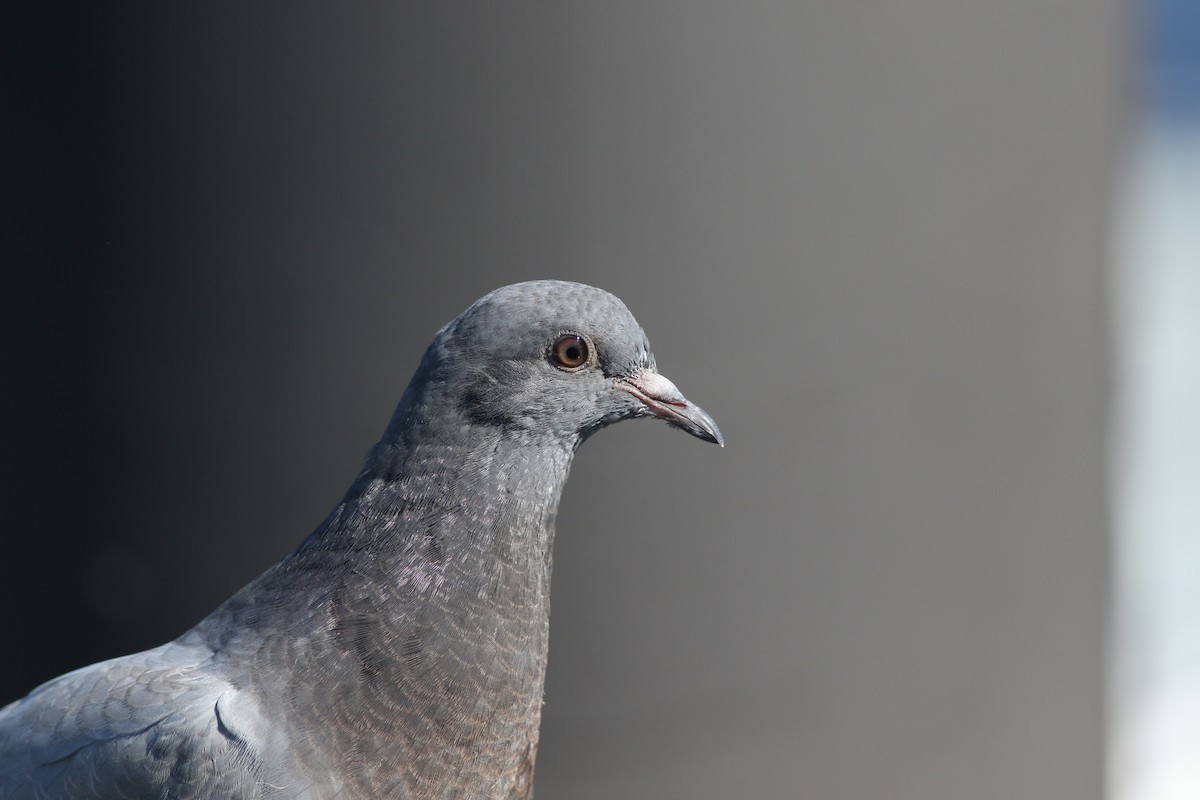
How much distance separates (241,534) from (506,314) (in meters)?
1.51

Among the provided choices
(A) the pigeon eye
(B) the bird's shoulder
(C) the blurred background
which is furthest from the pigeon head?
(C) the blurred background

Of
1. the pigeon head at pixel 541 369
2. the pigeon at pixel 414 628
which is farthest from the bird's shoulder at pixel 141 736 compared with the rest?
the pigeon head at pixel 541 369

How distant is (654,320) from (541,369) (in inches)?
47.8

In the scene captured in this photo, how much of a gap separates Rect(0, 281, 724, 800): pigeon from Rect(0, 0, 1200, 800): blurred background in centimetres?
107

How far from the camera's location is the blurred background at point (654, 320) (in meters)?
3.21

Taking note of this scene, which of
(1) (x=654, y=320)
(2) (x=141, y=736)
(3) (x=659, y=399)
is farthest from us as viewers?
(1) (x=654, y=320)

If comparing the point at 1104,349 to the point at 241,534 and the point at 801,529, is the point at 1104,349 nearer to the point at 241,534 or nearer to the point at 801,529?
the point at 801,529

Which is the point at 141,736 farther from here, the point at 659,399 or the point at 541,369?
the point at 659,399

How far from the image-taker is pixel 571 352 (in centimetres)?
227

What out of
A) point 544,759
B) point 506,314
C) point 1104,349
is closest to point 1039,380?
point 1104,349

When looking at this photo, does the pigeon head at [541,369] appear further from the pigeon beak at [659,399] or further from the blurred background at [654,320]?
the blurred background at [654,320]

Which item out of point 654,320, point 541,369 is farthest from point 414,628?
point 654,320

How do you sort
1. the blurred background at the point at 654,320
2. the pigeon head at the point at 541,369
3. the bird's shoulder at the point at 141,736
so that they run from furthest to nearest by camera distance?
the blurred background at the point at 654,320
the pigeon head at the point at 541,369
the bird's shoulder at the point at 141,736

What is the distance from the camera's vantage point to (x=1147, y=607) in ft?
26.6
